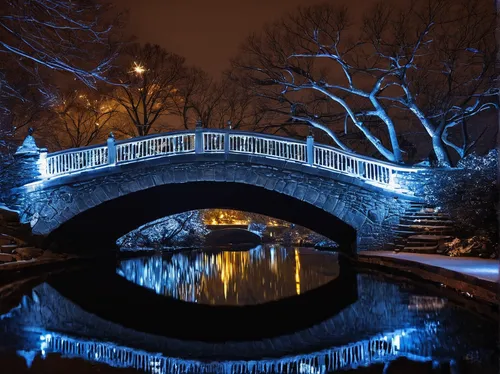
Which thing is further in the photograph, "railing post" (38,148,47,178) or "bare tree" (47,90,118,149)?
"bare tree" (47,90,118,149)

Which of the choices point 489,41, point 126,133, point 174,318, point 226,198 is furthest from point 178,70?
point 174,318

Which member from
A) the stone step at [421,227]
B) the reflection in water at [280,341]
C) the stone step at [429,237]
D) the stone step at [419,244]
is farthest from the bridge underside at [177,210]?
the reflection in water at [280,341]

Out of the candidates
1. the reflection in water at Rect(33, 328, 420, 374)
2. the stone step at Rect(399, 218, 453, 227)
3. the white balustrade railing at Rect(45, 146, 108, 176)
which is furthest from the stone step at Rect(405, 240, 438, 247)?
the white balustrade railing at Rect(45, 146, 108, 176)

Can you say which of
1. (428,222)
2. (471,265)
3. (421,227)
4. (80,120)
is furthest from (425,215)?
(80,120)

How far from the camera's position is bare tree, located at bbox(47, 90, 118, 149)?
85.8 ft

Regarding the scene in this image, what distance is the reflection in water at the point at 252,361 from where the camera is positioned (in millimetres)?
4473

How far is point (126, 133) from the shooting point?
26875 mm

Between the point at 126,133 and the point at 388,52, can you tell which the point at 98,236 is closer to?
the point at 126,133

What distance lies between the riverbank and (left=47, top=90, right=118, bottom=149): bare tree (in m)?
18.1

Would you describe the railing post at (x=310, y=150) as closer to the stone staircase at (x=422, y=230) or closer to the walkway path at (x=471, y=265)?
the stone staircase at (x=422, y=230)

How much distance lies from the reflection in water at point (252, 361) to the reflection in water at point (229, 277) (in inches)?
124

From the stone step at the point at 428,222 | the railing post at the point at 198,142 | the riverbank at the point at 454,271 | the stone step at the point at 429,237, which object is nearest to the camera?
the riverbank at the point at 454,271

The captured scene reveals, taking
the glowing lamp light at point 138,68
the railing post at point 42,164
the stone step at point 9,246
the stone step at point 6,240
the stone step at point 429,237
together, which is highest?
the glowing lamp light at point 138,68

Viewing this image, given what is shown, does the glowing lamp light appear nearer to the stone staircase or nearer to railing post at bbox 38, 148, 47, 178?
railing post at bbox 38, 148, 47, 178
